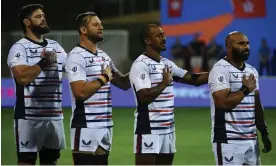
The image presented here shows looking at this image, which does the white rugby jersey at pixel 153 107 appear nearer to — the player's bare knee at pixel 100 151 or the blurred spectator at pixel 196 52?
the player's bare knee at pixel 100 151

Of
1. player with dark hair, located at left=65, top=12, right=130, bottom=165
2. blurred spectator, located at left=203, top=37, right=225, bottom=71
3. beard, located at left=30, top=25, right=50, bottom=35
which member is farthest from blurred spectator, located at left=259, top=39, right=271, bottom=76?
player with dark hair, located at left=65, top=12, right=130, bottom=165

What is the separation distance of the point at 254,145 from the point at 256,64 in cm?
1522

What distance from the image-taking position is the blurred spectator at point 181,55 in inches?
857

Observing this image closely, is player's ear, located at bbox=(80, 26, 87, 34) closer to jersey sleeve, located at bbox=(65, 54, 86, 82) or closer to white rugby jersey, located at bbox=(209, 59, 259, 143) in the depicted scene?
jersey sleeve, located at bbox=(65, 54, 86, 82)

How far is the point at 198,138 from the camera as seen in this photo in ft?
41.9

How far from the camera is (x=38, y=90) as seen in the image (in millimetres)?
7113

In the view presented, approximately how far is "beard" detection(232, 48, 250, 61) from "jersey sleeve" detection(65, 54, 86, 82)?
1.43 meters

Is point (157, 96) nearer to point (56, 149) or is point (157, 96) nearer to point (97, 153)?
point (97, 153)

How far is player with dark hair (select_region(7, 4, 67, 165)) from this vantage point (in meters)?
7.10

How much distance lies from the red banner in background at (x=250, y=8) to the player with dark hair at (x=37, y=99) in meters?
15.1

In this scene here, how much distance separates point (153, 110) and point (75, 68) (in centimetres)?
96

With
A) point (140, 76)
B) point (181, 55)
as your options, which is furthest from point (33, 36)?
point (181, 55)

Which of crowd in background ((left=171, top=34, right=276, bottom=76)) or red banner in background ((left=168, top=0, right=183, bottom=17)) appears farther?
red banner in background ((left=168, top=0, right=183, bottom=17))

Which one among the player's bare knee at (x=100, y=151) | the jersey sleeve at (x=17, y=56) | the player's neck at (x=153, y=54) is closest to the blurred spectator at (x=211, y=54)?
the player's neck at (x=153, y=54)
